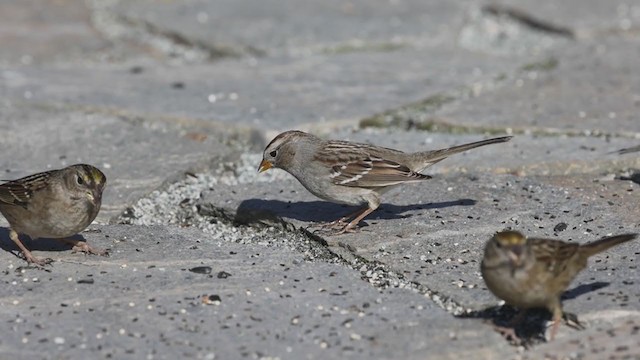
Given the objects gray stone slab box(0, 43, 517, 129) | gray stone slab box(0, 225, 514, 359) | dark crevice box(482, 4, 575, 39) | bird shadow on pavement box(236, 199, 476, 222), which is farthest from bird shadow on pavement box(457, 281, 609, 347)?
dark crevice box(482, 4, 575, 39)

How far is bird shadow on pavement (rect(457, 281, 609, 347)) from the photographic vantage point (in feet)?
12.3

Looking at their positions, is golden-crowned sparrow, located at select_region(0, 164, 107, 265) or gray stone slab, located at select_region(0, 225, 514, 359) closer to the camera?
gray stone slab, located at select_region(0, 225, 514, 359)

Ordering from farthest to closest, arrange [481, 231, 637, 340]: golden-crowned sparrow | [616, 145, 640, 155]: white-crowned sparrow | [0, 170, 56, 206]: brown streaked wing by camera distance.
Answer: [616, 145, 640, 155]: white-crowned sparrow, [0, 170, 56, 206]: brown streaked wing, [481, 231, 637, 340]: golden-crowned sparrow

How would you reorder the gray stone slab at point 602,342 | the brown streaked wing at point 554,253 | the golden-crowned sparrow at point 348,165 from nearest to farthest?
the gray stone slab at point 602,342 → the brown streaked wing at point 554,253 → the golden-crowned sparrow at point 348,165

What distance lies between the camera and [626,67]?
731cm

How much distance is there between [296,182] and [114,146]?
0.97 metres

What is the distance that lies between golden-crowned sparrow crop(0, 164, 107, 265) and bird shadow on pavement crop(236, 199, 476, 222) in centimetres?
65

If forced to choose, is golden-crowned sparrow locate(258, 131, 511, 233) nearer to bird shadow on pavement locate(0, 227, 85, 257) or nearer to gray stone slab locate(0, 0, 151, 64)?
bird shadow on pavement locate(0, 227, 85, 257)

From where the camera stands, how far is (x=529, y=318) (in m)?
3.97

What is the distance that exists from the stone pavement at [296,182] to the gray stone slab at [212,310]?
0.03 ft

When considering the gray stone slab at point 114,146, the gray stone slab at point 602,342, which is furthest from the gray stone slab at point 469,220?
the gray stone slab at point 114,146

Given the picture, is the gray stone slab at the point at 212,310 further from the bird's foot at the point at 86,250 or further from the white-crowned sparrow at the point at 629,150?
the white-crowned sparrow at the point at 629,150

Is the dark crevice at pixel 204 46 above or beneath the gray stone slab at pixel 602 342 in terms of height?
above

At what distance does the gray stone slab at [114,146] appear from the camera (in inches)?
221
